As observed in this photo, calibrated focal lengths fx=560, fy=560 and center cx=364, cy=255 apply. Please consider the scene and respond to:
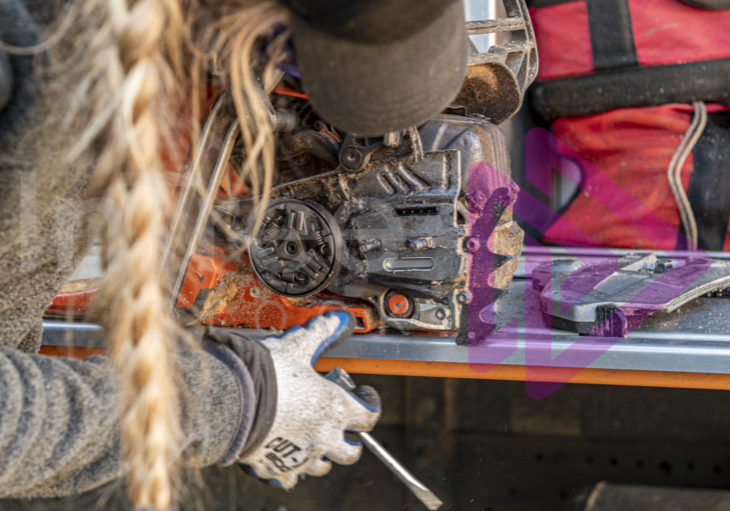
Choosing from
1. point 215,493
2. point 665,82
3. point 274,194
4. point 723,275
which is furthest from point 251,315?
point 665,82

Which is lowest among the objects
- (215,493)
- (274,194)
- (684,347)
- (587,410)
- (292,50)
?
(215,493)

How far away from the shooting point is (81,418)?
611 mm

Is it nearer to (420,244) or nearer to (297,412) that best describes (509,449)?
(420,244)

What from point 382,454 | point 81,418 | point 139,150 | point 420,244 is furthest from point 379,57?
point 382,454

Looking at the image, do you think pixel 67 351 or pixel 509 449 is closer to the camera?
pixel 67 351

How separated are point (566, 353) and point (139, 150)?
0.90 metres

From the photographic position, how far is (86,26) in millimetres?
430

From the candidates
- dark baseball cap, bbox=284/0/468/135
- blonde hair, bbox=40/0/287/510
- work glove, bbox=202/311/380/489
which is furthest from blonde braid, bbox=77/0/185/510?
work glove, bbox=202/311/380/489

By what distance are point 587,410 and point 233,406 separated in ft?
3.20

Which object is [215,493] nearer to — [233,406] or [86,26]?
[233,406]

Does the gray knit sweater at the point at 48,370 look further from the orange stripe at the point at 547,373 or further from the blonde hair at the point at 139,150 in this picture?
the orange stripe at the point at 547,373

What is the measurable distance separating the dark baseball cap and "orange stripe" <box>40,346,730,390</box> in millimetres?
706

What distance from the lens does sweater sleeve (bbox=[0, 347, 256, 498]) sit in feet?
1.85

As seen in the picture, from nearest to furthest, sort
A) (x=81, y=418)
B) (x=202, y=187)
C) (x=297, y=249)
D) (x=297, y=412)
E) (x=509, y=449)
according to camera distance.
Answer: (x=81, y=418) < (x=297, y=412) < (x=202, y=187) < (x=297, y=249) < (x=509, y=449)
